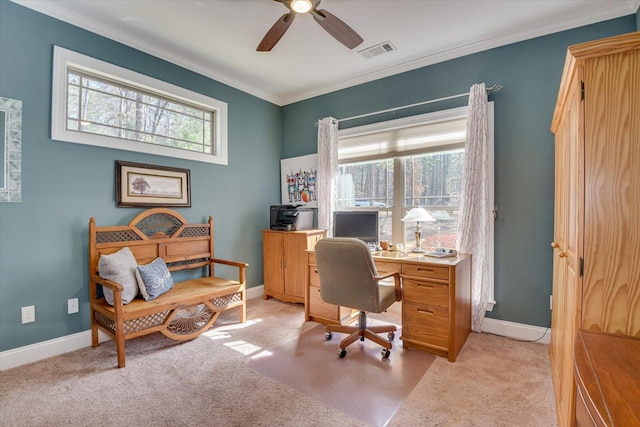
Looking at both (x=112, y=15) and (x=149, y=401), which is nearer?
(x=149, y=401)

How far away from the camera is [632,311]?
1.10m

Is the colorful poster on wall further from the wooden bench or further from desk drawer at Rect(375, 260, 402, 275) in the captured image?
desk drawer at Rect(375, 260, 402, 275)

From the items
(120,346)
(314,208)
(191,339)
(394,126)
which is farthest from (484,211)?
A: (120,346)

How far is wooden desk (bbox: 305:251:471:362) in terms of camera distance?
A: 7.79 feet

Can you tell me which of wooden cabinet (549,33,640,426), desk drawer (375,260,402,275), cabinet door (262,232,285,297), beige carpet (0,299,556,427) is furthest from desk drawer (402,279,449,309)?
cabinet door (262,232,285,297)

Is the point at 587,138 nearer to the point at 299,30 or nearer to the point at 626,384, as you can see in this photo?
the point at 626,384

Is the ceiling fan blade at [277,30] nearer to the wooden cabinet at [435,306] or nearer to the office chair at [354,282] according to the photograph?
the office chair at [354,282]

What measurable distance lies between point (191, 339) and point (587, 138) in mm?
3097

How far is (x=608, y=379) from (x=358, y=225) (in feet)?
8.78

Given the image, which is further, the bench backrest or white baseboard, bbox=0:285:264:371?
the bench backrest

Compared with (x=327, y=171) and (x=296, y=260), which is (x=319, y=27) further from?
(x=296, y=260)

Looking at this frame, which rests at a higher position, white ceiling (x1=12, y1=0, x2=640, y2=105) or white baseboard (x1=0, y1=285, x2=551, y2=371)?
white ceiling (x1=12, y1=0, x2=640, y2=105)

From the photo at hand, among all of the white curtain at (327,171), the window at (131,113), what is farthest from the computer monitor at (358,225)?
the window at (131,113)

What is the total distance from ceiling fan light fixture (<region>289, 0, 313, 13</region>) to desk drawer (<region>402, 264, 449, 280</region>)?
2121 mm
